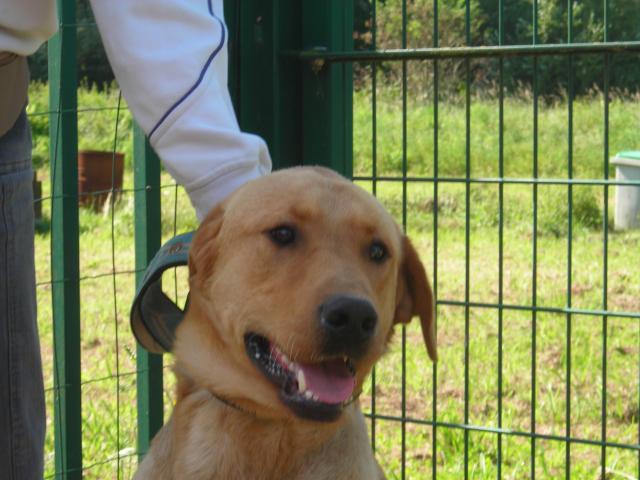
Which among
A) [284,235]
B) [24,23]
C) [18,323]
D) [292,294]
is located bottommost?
[18,323]

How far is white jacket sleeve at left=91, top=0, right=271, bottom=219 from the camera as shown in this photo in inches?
98.9

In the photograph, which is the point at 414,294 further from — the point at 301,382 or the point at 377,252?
the point at 301,382

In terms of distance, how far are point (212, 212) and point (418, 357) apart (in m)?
3.22

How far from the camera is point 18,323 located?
2.88 meters

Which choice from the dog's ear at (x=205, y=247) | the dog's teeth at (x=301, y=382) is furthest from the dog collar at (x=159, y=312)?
the dog's teeth at (x=301, y=382)

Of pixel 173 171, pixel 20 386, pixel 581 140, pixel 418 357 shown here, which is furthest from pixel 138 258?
pixel 581 140

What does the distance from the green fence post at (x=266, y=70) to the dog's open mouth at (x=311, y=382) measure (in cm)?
174

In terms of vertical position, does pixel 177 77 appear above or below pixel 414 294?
above

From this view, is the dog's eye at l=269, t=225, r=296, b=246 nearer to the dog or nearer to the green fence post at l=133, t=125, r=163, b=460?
the dog

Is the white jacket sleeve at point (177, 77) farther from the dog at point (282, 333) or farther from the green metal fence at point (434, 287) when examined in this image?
the green metal fence at point (434, 287)

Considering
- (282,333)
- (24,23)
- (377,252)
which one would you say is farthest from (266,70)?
(282,333)

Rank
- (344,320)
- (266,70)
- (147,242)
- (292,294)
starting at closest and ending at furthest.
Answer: (344,320) → (292,294) → (147,242) → (266,70)

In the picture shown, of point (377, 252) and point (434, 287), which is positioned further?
point (434, 287)

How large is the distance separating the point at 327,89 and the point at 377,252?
1614 millimetres
